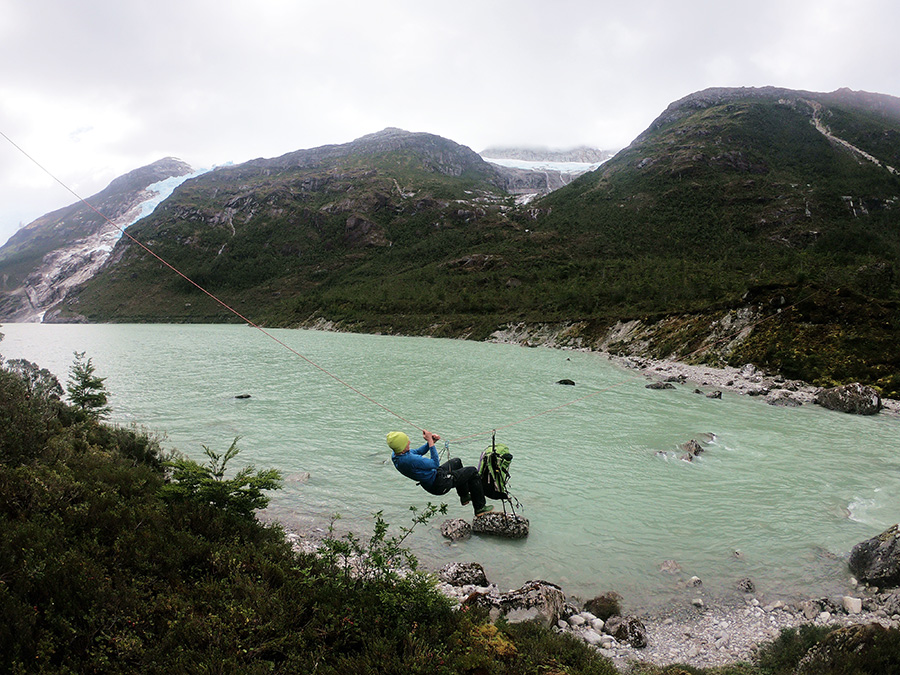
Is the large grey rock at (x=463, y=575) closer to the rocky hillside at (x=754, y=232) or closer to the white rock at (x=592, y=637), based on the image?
the white rock at (x=592, y=637)

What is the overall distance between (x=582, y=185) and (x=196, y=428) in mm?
159509

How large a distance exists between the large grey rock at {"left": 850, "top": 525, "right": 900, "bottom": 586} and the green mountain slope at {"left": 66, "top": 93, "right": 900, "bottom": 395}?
2058cm

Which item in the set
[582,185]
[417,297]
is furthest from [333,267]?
[582,185]

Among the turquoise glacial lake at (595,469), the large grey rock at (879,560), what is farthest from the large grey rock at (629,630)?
the large grey rock at (879,560)

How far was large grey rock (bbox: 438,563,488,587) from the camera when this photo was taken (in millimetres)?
6875

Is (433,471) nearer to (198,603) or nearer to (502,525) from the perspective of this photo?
(502,525)

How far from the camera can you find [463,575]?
22.8 feet

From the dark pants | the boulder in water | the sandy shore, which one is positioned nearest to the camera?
the dark pants

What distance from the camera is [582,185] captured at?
154 m

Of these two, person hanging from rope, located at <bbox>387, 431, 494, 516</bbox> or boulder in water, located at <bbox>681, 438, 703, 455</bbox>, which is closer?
person hanging from rope, located at <bbox>387, 431, 494, 516</bbox>

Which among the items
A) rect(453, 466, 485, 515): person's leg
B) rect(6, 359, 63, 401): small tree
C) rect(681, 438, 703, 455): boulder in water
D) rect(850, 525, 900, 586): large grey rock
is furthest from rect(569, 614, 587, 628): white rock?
rect(6, 359, 63, 401): small tree

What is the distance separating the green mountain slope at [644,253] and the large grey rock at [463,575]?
2594 centimetres

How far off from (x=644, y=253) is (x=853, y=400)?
90596mm

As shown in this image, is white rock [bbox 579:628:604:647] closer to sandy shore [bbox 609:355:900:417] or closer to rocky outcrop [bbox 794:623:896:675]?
rocky outcrop [bbox 794:623:896:675]
